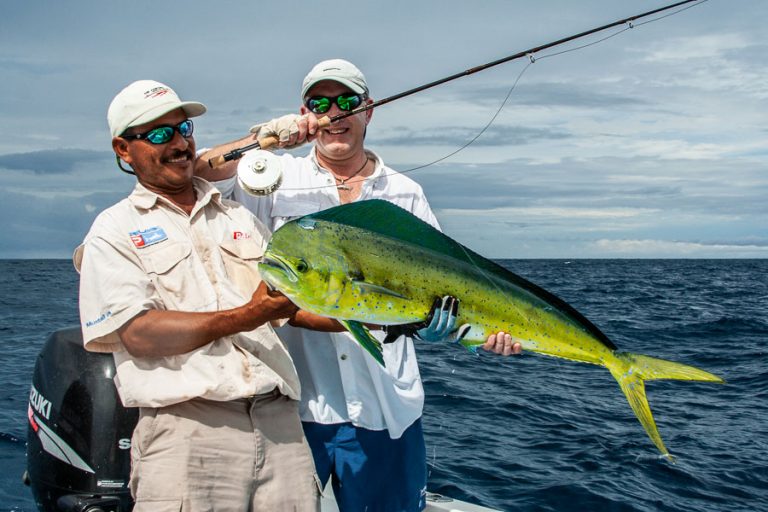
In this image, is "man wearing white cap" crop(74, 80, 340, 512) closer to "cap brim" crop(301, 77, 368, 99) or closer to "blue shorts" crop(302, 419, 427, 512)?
"blue shorts" crop(302, 419, 427, 512)

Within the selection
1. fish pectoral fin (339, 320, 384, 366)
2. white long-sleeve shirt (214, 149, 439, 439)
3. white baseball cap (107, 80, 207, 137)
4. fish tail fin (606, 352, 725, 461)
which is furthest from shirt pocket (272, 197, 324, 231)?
fish tail fin (606, 352, 725, 461)

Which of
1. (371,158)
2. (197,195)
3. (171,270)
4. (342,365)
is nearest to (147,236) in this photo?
(171,270)

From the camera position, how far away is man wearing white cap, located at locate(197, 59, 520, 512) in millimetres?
3586

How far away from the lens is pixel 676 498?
672 centimetres

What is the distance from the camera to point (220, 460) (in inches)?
110

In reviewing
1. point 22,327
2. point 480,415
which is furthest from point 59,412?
point 22,327

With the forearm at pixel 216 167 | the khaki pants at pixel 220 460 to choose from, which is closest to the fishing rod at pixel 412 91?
the forearm at pixel 216 167

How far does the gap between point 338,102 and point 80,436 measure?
2.09 metres

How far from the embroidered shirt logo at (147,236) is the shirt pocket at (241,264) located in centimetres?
25

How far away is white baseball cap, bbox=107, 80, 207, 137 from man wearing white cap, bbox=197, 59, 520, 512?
484mm

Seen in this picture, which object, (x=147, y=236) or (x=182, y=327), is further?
(x=147, y=236)

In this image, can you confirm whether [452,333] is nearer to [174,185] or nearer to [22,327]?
[174,185]

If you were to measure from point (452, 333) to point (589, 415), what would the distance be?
279 inches

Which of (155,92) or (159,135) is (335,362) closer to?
(159,135)
